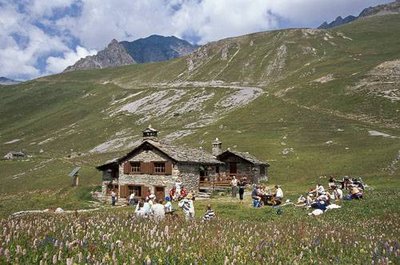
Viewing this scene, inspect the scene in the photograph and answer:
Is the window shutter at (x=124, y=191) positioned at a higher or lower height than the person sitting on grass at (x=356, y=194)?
higher

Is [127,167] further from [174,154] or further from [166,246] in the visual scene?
[166,246]

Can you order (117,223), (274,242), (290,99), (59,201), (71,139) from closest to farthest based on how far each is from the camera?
(274,242) < (117,223) < (59,201) < (290,99) < (71,139)

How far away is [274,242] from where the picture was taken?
12227mm

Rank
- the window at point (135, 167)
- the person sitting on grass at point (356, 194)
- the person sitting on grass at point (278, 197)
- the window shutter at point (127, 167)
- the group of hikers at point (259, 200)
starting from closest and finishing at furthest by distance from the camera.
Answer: the group of hikers at point (259, 200), the person sitting on grass at point (356, 194), the person sitting on grass at point (278, 197), the window at point (135, 167), the window shutter at point (127, 167)

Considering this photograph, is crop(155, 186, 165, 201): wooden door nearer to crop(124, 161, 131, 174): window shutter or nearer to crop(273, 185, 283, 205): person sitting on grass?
crop(124, 161, 131, 174): window shutter

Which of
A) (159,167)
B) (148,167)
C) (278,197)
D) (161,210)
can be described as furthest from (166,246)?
(148,167)

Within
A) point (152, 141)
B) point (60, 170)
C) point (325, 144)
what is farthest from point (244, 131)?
point (152, 141)

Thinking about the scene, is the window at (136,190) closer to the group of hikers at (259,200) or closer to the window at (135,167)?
the window at (135,167)

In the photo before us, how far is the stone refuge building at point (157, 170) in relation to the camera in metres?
59.5

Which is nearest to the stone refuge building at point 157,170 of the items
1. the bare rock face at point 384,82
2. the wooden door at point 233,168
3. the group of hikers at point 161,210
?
the wooden door at point 233,168

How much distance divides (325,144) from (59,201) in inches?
2279

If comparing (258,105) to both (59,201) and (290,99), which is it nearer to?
(290,99)

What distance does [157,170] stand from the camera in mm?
60500

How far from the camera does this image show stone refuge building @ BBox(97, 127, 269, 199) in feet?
195
